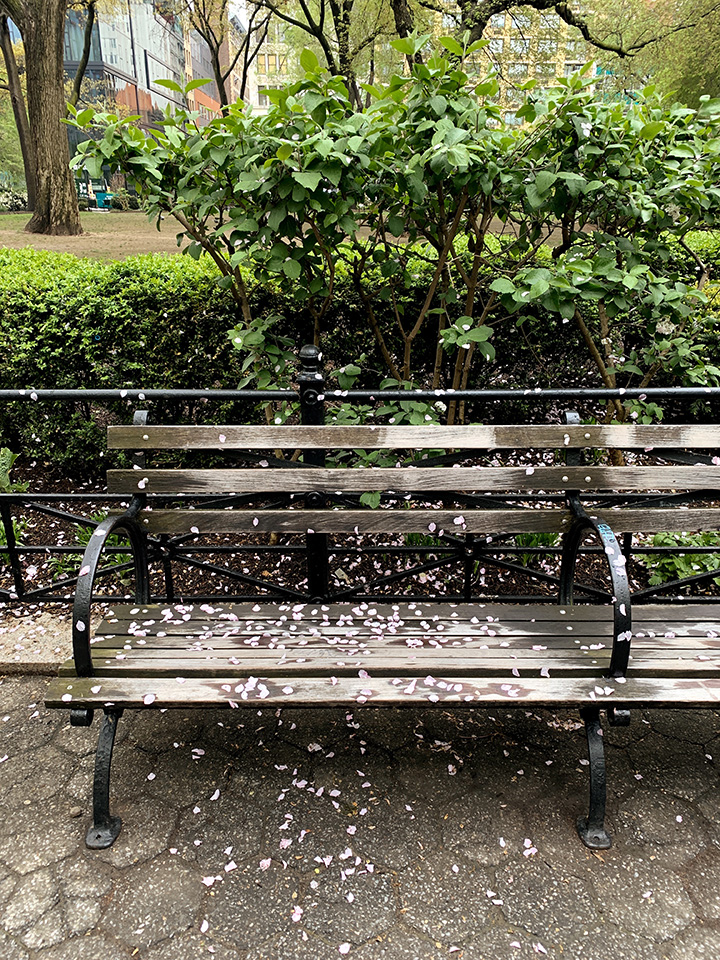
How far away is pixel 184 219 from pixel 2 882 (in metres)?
3.02

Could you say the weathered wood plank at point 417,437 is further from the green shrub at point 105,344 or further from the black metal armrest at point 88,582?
the green shrub at point 105,344

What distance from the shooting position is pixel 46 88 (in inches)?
425

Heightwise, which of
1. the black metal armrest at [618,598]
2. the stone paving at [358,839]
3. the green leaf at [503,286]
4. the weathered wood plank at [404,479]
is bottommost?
the stone paving at [358,839]

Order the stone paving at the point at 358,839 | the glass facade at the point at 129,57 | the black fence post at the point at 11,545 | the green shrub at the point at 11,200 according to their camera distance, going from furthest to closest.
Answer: the glass facade at the point at 129,57
the green shrub at the point at 11,200
the black fence post at the point at 11,545
the stone paving at the point at 358,839

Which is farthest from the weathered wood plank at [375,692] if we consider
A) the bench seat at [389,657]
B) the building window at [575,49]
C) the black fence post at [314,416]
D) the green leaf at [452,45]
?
the building window at [575,49]

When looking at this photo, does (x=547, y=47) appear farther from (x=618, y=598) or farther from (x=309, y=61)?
(x=618, y=598)

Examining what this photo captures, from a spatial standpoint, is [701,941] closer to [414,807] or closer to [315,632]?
[414,807]

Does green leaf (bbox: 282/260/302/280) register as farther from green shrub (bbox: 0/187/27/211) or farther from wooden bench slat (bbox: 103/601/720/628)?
green shrub (bbox: 0/187/27/211)

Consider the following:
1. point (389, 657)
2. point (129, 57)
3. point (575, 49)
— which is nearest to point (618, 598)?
point (389, 657)

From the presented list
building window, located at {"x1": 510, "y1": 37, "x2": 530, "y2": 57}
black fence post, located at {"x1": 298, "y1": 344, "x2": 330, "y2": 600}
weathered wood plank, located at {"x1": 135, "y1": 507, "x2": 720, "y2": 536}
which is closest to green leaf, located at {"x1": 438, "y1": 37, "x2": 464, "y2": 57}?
black fence post, located at {"x1": 298, "y1": 344, "x2": 330, "y2": 600}

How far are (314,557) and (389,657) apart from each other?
804 mm

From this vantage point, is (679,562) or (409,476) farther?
(679,562)

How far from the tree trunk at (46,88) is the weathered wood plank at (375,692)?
10.7 m

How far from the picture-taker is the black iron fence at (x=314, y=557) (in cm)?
287
